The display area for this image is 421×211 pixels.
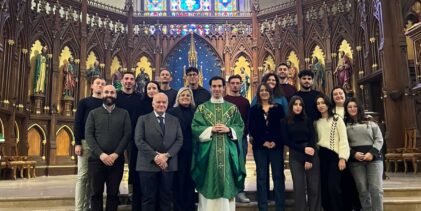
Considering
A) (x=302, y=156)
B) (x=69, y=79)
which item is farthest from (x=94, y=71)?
(x=302, y=156)

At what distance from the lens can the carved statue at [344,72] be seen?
12.4 metres

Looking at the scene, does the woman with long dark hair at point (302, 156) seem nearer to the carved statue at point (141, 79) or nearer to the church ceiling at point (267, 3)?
the carved statue at point (141, 79)

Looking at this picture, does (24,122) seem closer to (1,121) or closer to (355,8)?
(1,121)

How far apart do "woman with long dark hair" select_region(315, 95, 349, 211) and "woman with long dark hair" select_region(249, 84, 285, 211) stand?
452 millimetres

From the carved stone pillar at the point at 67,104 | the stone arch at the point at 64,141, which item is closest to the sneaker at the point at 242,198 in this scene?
the stone arch at the point at 64,141

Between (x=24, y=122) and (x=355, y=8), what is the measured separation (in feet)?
37.2

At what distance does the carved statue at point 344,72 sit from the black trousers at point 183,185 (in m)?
9.25

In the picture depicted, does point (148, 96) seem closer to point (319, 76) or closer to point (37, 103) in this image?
point (37, 103)

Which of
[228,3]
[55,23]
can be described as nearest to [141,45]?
[55,23]

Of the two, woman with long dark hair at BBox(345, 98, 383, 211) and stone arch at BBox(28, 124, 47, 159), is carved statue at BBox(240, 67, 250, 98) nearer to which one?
stone arch at BBox(28, 124, 47, 159)

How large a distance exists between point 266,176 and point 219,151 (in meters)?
0.70

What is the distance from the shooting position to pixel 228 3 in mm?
16719

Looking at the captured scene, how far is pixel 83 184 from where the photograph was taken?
435 cm

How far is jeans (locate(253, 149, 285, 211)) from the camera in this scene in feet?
13.8
